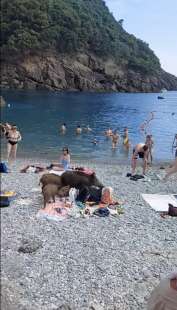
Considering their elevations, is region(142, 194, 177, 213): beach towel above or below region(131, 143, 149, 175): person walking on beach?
below

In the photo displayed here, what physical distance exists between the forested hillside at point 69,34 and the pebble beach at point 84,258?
1643 inches

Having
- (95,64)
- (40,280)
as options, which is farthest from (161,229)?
(95,64)

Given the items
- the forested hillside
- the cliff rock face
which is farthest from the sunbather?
the cliff rock face

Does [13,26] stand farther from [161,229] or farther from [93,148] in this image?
[161,229]

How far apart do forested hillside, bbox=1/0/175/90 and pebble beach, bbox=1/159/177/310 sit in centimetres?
4174

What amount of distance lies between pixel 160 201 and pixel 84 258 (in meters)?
3.21

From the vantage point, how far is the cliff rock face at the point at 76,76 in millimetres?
55438

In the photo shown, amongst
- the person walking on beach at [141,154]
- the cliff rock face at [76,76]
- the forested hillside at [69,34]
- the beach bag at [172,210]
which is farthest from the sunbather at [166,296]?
the cliff rock face at [76,76]

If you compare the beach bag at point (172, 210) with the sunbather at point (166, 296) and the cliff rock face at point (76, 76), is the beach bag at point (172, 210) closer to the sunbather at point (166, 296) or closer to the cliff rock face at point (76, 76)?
the sunbather at point (166, 296)

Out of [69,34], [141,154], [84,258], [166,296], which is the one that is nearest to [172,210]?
[84,258]

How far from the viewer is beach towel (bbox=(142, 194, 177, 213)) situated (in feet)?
25.5

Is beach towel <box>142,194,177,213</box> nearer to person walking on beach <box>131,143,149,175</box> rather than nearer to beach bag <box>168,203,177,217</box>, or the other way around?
beach bag <box>168,203,177,217</box>

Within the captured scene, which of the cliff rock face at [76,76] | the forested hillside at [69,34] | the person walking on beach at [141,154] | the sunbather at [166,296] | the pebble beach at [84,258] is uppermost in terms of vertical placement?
the forested hillside at [69,34]

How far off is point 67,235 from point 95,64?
5848 centimetres
